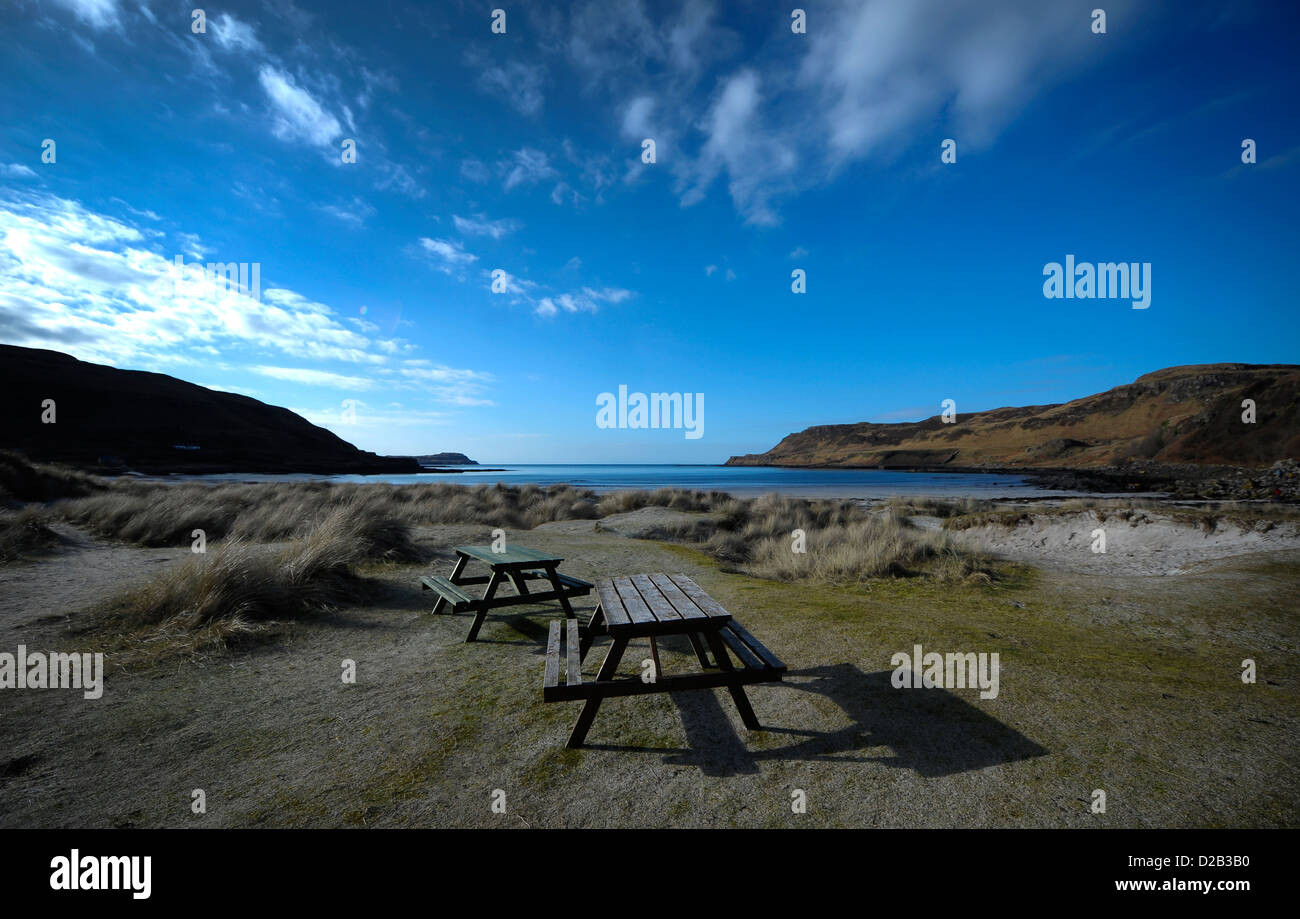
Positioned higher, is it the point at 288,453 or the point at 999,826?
the point at 288,453

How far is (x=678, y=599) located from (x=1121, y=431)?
Result: 9870 centimetres

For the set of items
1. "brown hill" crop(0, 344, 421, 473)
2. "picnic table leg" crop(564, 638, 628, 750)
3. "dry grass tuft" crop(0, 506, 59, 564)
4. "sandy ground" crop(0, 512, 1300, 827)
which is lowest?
"sandy ground" crop(0, 512, 1300, 827)

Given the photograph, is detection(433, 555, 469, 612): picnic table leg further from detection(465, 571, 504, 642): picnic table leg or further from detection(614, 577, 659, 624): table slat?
detection(614, 577, 659, 624): table slat

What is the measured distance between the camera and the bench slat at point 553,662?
3049 mm

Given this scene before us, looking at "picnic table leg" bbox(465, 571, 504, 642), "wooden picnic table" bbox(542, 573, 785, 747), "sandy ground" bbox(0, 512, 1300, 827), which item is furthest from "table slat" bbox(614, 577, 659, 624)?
"picnic table leg" bbox(465, 571, 504, 642)

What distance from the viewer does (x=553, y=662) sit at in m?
3.33

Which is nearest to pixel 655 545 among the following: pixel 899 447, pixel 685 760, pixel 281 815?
pixel 685 760

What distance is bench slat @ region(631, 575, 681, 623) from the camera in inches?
125

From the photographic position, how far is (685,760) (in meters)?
3.09

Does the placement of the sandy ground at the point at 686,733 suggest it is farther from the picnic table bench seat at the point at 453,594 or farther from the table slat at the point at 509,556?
the table slat at the point at 509,556

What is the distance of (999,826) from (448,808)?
273 cm

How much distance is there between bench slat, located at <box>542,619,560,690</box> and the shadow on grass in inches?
22.2

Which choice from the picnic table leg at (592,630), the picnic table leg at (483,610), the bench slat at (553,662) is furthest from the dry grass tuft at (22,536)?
the picnic table leg at (592,630)
